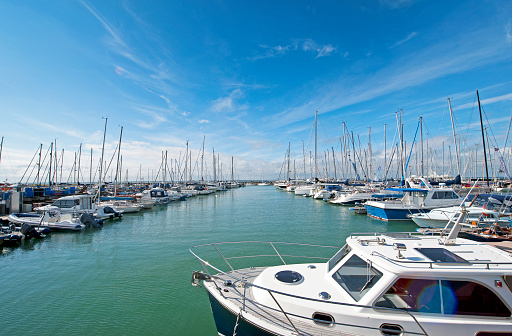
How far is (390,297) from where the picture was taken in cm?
481

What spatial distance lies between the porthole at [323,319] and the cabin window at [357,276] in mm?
696

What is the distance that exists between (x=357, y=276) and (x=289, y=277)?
156 centimetres

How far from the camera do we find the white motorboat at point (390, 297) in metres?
4.33

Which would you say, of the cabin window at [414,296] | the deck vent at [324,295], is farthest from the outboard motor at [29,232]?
the cabin window at [414,296]

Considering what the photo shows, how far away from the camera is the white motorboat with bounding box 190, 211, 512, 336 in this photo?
4328 mm

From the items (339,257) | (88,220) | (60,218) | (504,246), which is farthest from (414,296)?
(60,218)

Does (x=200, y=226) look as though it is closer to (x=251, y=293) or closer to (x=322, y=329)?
(x=251, y=293)

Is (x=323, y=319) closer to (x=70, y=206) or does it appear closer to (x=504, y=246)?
(x=504, y=246)

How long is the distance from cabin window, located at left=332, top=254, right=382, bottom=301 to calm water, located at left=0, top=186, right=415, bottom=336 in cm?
447

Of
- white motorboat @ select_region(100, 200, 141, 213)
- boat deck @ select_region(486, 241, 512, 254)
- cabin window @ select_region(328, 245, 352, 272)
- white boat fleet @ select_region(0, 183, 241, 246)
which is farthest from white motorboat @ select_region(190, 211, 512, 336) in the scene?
white motorboat @ select_region(100, 200, 141, 213)

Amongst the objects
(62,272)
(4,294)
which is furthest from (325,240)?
(4,294)

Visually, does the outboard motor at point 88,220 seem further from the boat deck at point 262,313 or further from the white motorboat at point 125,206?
the boat deck at point 262,313

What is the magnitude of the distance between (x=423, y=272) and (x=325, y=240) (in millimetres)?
13298

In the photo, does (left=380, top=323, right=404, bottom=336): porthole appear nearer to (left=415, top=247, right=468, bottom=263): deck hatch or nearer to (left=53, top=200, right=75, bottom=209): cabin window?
(left=415, top=247, right=468, bottom=263): deck hatch
